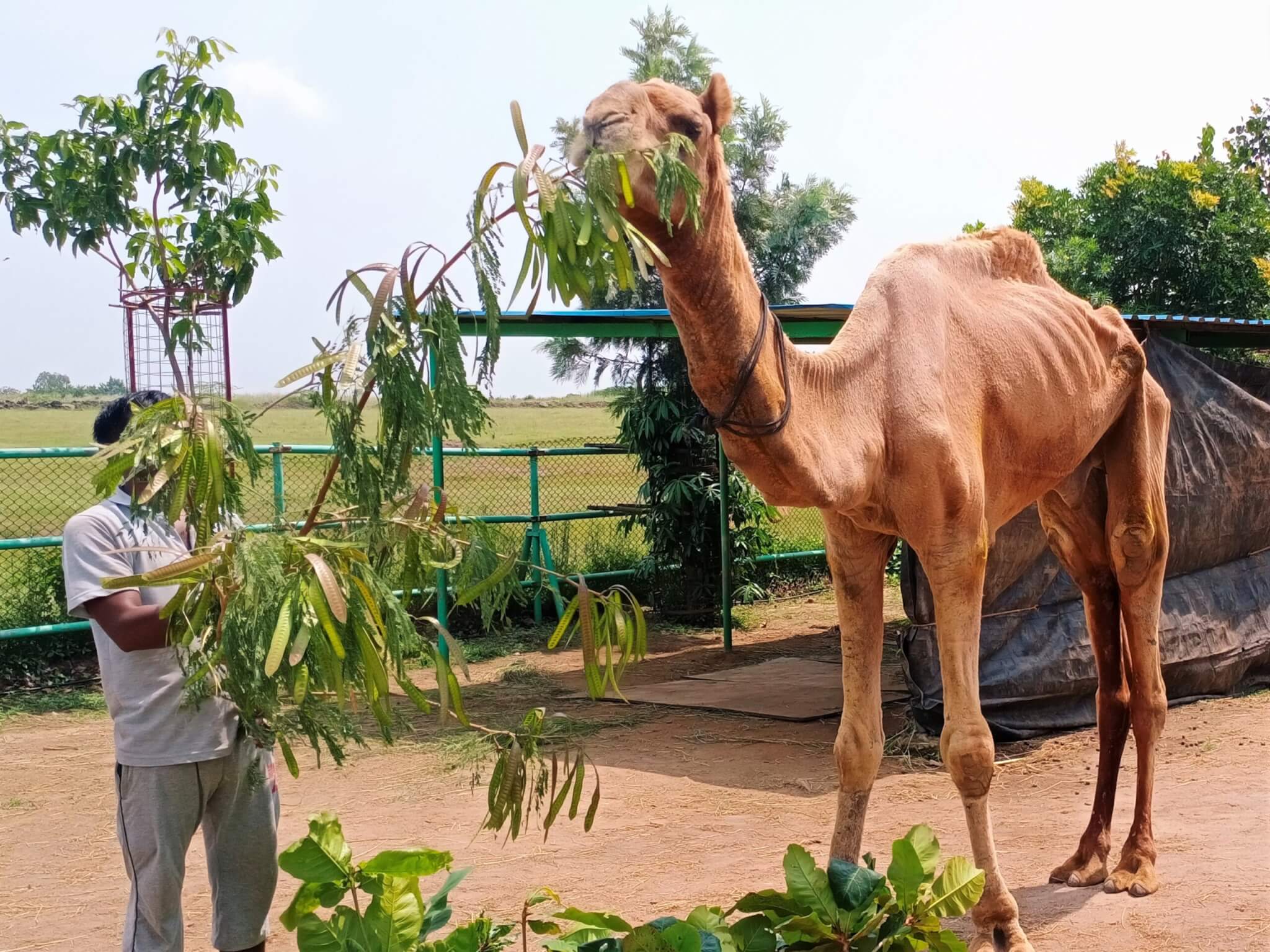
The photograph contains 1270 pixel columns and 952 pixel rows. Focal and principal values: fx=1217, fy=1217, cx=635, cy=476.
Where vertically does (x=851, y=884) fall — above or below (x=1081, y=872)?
above

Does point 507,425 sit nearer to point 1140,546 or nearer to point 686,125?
point 1140,546

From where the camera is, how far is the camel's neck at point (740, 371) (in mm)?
3160

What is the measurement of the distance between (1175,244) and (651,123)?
12741 mm

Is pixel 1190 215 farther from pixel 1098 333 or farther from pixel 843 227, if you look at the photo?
pixel 1098 333

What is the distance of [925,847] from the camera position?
349cm

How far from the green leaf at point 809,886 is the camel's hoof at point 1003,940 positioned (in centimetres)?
96

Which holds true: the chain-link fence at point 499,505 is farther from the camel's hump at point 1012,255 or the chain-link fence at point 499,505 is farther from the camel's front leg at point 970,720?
the camel's front leg at point 970,720

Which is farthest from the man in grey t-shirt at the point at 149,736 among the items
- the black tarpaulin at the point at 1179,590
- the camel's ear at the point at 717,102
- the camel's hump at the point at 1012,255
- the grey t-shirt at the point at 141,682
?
the black tarpaulin at the point at 1179,590

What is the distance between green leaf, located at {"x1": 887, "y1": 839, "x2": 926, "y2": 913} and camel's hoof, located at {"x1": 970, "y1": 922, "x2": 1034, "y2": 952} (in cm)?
82

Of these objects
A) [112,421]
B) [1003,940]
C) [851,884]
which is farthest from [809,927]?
[112,421]

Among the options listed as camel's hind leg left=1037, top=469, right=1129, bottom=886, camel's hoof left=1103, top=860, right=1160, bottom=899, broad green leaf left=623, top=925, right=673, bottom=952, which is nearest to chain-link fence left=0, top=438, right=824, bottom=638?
camel's hind leg left=1037, top=469, right=1129, bottom=886

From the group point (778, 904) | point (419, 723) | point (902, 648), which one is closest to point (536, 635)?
point (419, 723)

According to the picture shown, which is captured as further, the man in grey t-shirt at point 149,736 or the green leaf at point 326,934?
the man in grey t-shirt at point 149,736

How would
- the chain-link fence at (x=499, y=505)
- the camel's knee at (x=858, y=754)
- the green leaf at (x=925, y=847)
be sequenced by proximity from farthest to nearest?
1. the chain-link fence at (x=499, y=505)
2. the camel's knee at (x=858, y=754)
3. the green leaf at (x=925, y=847)
